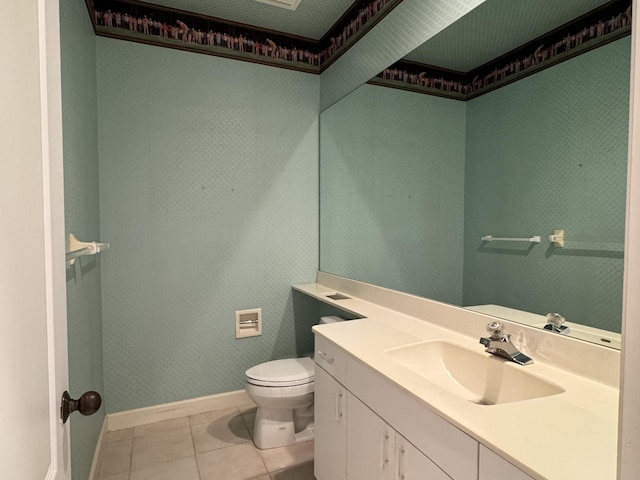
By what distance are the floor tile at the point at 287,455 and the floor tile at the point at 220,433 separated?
20 centimetres

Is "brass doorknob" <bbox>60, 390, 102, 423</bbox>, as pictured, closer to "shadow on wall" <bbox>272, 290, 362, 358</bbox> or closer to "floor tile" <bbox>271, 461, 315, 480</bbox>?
"floor tile" <bbox>271, 461, 315, 480</bbox>

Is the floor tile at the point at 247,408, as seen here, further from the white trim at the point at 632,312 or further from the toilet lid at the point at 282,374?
the white trim at the point at 632,312

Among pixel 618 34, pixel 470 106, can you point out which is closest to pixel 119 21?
pixel 470 106

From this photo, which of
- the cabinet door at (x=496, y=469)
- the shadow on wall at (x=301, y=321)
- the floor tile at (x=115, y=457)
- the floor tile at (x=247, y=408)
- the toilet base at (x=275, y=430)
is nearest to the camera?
the cabinet door at (x=496, y=469)

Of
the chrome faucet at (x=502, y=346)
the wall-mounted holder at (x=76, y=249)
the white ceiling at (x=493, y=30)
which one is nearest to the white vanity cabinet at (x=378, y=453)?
the chrome faucet at (x=502, y=346)

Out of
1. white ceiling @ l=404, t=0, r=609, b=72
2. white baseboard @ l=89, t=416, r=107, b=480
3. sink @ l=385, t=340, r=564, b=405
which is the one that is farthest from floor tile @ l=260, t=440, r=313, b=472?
white ceiling @ l=404, t=0, r=609, b=72

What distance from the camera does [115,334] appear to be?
2242mm

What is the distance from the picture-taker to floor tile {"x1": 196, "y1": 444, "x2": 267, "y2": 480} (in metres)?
1.85

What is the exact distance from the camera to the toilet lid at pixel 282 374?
1979 millimetres

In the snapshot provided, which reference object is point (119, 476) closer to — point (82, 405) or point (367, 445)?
point (367, 445)

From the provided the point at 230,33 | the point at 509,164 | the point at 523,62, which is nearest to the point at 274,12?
the point at 230,33

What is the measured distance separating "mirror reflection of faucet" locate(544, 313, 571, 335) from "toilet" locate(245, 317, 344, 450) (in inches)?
50.3

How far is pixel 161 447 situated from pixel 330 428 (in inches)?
47.2

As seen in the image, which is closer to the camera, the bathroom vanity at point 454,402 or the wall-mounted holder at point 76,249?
the bathroom vanity at point 454,402
